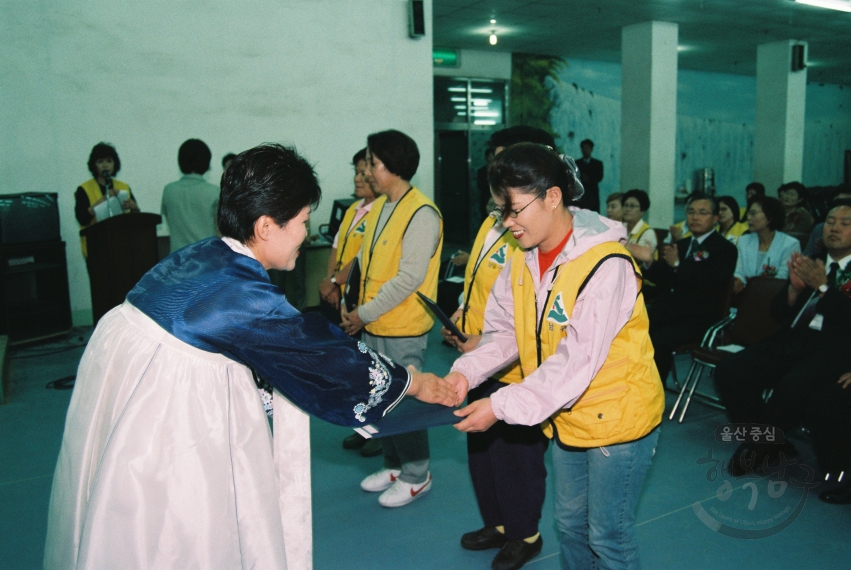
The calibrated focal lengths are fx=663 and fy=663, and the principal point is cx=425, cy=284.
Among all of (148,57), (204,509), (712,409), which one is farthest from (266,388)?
(148,57)

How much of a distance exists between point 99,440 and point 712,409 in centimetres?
375

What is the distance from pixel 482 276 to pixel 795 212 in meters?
5.86

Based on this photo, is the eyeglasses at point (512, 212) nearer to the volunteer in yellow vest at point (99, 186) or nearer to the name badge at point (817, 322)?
the name badge at point (817, 322)

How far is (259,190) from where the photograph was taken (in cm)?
140

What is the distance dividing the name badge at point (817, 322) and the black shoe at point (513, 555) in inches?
77.9

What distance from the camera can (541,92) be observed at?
12.8 m

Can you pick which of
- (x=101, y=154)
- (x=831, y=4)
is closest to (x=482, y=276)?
(x=101, y=154)

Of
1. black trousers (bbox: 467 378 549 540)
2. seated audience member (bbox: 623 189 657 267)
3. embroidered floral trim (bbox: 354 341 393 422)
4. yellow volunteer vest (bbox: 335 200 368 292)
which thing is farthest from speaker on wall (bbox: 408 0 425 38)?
embroidered floral trim (bbox: 354 341 393 422)

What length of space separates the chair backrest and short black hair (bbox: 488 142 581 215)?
8.79ft

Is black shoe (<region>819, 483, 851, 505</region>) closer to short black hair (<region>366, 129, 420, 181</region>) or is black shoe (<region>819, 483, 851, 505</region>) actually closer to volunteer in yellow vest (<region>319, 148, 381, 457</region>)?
volunteer in yellow vest (<region>319, 148, 381, 457</region>)

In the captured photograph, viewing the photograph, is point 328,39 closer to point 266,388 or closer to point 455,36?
point 455,36

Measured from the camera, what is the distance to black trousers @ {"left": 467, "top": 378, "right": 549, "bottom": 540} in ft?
7.97

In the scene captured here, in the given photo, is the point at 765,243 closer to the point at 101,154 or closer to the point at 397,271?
the point at 397,271

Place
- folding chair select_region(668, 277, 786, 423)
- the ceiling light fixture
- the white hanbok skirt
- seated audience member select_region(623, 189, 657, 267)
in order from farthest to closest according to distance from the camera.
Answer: the ceiling light fixture
seated audience member select_region(623, 189, 657, 267)
folding chair select_region(668, 277, 786, 423)
the white hanbok skirt
